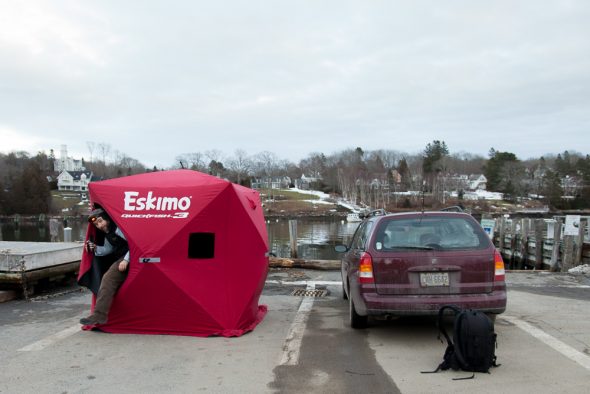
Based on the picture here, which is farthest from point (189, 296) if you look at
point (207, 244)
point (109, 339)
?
point (109, 339)

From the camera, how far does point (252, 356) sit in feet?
17.4

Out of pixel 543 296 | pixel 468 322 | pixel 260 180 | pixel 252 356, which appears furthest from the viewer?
pixel 260 180

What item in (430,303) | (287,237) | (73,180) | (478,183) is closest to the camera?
(430,303)

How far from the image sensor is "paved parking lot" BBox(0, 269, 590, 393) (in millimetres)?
4391

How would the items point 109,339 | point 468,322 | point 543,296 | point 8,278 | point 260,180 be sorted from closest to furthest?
1. point 468,322
2. point 109,339
3. point 8,278
4. point 543,296
5. point 260,180

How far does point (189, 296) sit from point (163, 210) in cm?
120

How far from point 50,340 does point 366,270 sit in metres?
4.16

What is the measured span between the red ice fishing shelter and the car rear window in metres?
1.90

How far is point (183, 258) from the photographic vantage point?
6.21 m

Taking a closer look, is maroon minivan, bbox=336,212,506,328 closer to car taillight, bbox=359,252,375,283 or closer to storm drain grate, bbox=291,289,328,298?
car taillight, bbox=359,252,375,283

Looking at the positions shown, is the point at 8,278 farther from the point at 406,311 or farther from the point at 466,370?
the point at 466,370

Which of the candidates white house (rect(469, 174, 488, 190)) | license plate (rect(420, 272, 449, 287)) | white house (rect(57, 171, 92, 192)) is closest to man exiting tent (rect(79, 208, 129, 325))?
license plate (rect(420, 272, 449, 287))

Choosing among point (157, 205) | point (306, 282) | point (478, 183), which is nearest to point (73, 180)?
point (478, 183)

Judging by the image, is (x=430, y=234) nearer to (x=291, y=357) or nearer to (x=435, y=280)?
(x=435, y=280)
